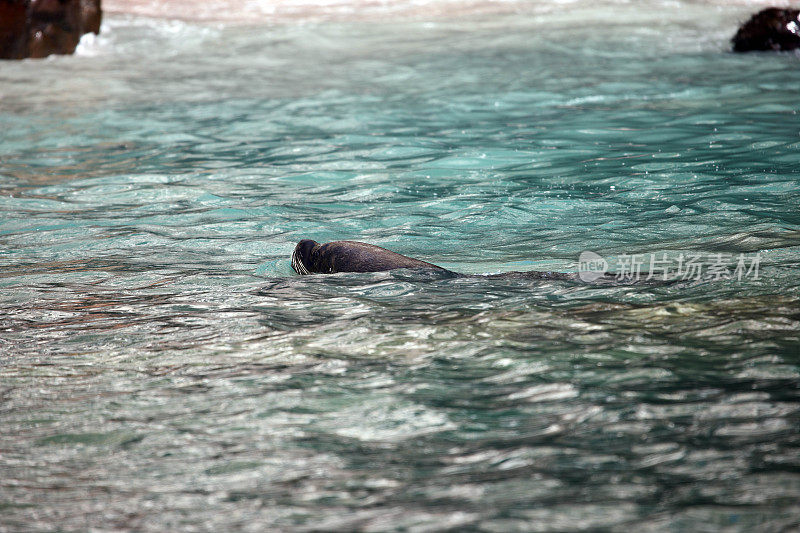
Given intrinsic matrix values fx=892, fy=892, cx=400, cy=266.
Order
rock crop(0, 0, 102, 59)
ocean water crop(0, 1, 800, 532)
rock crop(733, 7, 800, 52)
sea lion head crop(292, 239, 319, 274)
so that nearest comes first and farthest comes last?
ocean water crop(0, 1, 800, 532)
sea lion head crop(292, 239, 319, 274)
rock crop(733, 7, 800, 52)
rock crop(0, 0, 102, 59)

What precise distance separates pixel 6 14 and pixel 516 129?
9.51 m

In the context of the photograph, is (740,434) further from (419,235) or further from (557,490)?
(419,235)

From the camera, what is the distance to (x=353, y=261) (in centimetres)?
502

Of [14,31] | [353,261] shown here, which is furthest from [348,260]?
[14,31]

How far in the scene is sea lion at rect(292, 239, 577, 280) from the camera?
16.0 ft

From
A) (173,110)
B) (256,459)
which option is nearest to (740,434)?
(256,459)

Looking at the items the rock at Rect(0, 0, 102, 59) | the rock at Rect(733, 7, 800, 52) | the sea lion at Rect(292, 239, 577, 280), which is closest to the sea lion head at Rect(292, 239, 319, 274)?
the sea lion at Rect(292, 239, 577, 280)

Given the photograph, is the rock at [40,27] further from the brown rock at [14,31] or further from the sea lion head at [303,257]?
the sea lion head at [303,257]

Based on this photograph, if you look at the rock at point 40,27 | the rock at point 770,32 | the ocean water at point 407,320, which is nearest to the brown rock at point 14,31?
the rock at point 40,27

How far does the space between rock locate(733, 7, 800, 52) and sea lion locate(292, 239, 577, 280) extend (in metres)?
10.2

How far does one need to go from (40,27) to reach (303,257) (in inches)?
460

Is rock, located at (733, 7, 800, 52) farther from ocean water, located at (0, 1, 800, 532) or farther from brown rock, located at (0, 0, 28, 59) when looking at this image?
brown rock, located at (0, 0, 28, 59)

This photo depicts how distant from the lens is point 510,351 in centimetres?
352

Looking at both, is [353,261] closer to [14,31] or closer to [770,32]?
[770,32]
